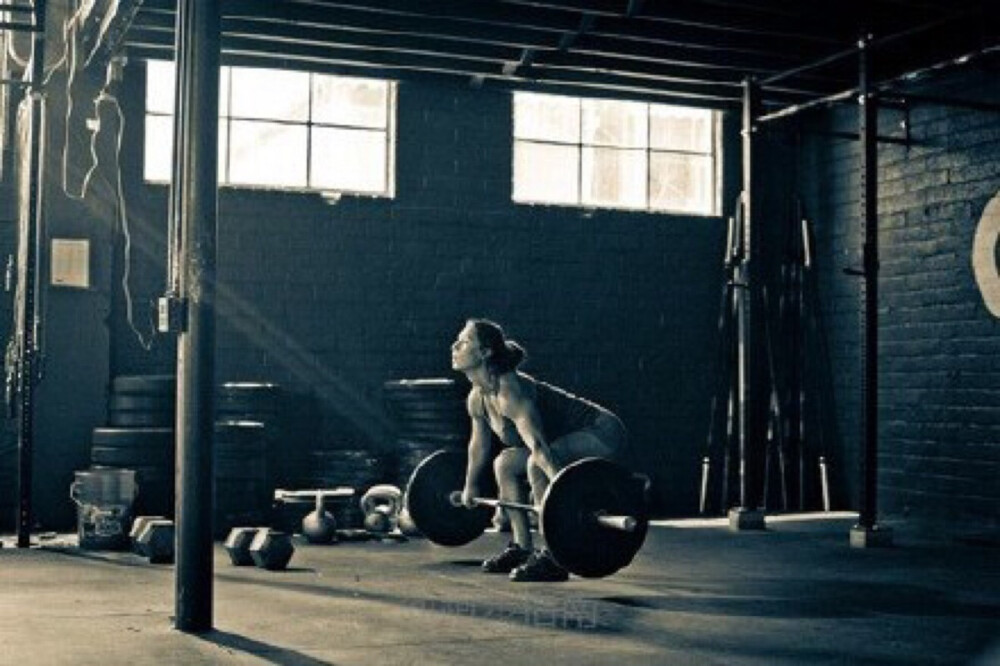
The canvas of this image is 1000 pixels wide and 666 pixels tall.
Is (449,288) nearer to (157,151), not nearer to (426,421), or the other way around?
(426,421)

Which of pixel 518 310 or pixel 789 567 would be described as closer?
pixel 789 567

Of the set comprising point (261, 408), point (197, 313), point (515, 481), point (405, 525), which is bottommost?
point (405, 525)

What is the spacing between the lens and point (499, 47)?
26.1 feet

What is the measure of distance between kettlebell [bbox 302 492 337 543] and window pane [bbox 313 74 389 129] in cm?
267

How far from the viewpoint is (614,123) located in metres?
9.05

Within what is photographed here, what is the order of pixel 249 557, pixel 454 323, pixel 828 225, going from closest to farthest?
pixel 249 557 < pixel 454 323 < pixel 828 225

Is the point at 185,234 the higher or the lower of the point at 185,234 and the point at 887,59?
the lower

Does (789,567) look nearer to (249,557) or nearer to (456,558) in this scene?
(456,558)

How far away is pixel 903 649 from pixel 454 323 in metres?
4.95

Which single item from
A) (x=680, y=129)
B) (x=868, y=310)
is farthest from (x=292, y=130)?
(x=868, y=310)

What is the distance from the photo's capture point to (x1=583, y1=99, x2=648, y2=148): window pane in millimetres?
8992

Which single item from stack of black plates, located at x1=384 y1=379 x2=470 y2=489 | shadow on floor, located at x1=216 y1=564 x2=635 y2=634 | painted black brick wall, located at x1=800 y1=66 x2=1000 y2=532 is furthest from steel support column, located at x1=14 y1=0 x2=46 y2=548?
painted black brick wall, located at x1=800 y1=66 x2=1000 y2=532

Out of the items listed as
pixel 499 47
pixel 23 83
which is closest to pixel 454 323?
pixel 499 47

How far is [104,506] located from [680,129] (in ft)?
16.1
